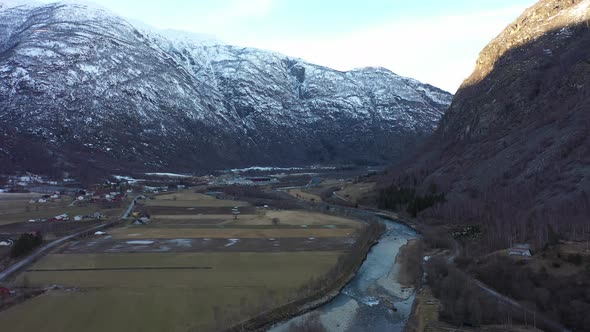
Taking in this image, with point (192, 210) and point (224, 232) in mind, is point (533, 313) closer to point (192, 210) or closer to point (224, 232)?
point (224, 232)

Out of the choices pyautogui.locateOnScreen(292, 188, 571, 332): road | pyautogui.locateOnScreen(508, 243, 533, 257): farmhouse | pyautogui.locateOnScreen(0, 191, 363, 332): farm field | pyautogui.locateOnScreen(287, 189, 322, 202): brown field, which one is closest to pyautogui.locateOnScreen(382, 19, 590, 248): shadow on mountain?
pyautogui.locateOnScreen(508, 243, 533, 257): farmhouse

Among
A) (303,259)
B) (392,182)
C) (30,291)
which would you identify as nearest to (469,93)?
(392,182)

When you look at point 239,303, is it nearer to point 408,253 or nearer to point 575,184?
point 408,253

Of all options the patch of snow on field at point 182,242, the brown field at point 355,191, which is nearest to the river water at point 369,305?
the patch of snow on field at point 182,242

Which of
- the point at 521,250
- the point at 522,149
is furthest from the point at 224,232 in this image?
the point at 522,149

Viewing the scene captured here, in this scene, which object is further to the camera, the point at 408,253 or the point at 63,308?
the point at 408,253
